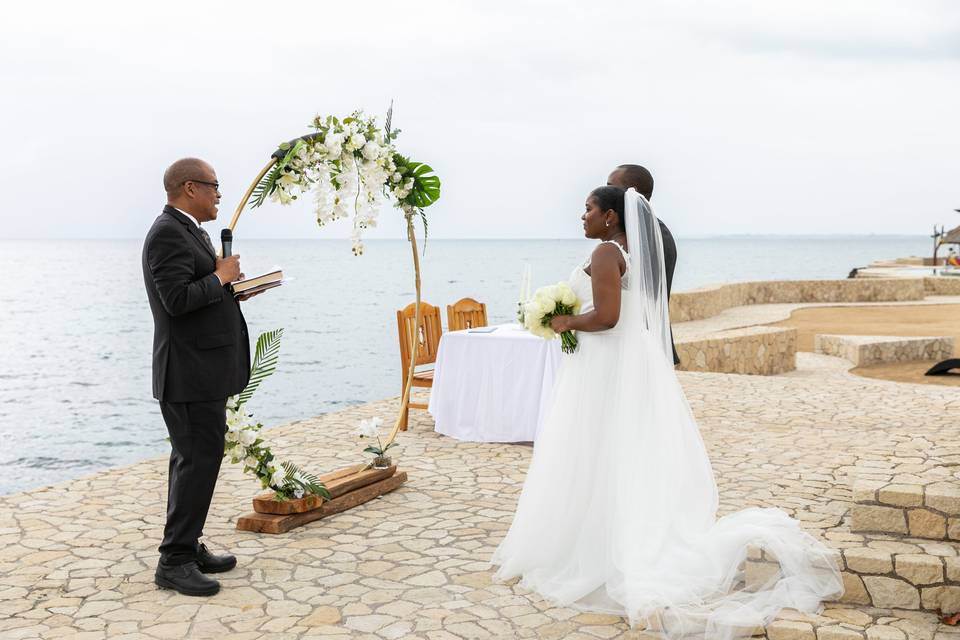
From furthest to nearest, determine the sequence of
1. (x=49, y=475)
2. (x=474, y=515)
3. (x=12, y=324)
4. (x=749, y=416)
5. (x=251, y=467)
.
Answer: (x=12, y=324), (x=49, y=475), (x=749, y=416), (x=474, y=515), (x=251, y=467)

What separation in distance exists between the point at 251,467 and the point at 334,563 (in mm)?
843

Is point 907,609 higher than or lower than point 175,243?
lower

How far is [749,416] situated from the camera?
9.11 meters

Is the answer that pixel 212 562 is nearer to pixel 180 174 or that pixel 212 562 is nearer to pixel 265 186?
pixel 180 174

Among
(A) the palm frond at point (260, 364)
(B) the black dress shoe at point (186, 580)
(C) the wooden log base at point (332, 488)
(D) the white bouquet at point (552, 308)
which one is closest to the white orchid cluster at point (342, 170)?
(A) the palm frond at point (260, 364)

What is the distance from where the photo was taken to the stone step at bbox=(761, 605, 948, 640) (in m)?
3.92

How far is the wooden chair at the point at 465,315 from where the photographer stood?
30.9 ft

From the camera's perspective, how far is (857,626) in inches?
159

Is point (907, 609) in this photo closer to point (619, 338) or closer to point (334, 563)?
point (619, 338)

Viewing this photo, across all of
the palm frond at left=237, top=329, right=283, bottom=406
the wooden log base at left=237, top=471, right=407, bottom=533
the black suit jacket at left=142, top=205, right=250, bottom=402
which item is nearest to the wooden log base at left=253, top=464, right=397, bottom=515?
the wooden log base at left=237, top=471, right=407, bottom=533

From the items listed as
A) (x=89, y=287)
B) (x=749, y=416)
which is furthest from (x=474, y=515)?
(x=89, y=287)

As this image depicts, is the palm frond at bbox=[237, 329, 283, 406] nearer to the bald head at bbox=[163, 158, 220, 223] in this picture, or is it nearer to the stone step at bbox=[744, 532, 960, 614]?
the bald head at bbox=[163, 158, 220, 223]

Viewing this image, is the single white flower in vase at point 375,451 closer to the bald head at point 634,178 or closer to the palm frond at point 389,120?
the palm frond at point 389,120

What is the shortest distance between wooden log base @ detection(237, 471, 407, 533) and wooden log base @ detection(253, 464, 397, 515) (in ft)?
0.09
